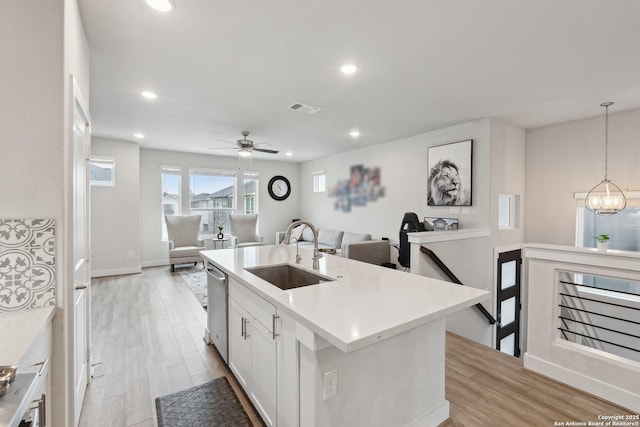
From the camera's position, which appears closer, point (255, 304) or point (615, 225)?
point (255, 304)

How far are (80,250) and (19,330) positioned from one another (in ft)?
3.17

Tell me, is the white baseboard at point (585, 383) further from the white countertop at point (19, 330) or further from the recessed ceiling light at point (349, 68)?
the white countertop at point (19, 330)

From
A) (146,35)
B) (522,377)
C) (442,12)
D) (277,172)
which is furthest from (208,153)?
(522,377)

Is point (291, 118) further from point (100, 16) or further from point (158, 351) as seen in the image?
point (158, 351)

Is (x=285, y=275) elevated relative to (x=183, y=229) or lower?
lower

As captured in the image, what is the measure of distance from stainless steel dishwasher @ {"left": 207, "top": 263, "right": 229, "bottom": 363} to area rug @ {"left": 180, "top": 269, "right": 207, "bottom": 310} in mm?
1349

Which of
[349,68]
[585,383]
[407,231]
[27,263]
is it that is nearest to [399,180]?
[407,231]

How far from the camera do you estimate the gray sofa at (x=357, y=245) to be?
16.4ft

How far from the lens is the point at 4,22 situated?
1.29m

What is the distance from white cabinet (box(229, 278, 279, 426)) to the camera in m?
1.67

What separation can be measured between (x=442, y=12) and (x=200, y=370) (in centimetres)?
330

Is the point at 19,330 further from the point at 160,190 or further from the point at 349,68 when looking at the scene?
the point at 160,190

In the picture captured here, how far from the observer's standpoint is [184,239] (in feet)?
21.5

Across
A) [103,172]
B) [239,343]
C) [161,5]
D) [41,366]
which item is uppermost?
[161,5]
